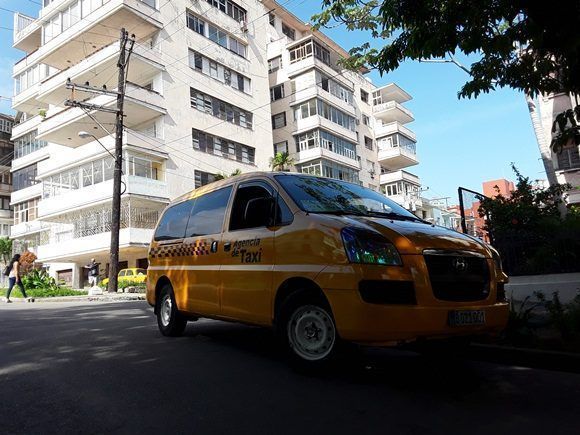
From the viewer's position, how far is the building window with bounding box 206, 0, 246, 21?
35800 mm

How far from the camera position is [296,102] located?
40.9m

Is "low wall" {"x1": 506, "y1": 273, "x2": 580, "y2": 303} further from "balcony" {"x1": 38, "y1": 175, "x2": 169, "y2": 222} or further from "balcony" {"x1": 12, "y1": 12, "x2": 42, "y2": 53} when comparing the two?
"balcony" {"x1": 12, "y1": 12, "x2": 42, "y2": 53}

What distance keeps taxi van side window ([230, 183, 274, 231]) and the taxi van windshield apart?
0.80ft

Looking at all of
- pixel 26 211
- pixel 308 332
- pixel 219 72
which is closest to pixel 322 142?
pixel 219 72

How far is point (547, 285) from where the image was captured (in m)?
8.30

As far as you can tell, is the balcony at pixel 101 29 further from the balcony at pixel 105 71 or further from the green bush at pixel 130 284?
the green bush at pixel 130 284

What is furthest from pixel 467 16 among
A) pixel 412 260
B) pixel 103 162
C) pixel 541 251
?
pixel 103 162

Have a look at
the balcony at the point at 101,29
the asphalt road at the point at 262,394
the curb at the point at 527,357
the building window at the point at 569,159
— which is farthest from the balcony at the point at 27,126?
the curb at the point at 527,357

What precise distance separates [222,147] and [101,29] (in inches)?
423

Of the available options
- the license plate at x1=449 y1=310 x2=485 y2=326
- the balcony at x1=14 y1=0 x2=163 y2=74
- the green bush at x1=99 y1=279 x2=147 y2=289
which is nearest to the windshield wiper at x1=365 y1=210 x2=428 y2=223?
the license plate at x1=449 y1=310 x2=485 y2=326

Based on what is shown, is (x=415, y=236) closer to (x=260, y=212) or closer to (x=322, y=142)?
(x=260, y=212)

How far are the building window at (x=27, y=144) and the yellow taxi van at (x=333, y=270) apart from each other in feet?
139

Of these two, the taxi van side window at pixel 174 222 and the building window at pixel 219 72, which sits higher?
the building window at pixel 219 72

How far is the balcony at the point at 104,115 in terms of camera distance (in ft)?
92.4
